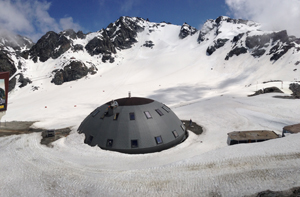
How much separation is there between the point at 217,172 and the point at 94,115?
52.8 ft

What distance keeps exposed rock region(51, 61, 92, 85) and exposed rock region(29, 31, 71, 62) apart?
70.2ft

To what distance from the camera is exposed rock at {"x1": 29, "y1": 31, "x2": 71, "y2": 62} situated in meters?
117

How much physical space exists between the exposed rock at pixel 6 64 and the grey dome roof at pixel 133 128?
315ft

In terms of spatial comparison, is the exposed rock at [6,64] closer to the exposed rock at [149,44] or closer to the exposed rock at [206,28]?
the exposed rock at [149,44]

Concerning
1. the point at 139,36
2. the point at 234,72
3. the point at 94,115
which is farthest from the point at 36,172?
the point at 139,36

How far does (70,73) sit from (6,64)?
101 ft

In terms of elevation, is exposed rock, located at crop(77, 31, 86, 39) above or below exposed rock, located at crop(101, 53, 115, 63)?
above

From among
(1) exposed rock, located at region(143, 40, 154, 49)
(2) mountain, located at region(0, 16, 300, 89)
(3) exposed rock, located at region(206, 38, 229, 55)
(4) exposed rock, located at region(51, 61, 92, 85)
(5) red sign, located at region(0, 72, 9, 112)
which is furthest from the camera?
(1) exposed rock, located at region(143, 40, 154, 49)

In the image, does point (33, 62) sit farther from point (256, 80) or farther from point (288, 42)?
point (288, 42)

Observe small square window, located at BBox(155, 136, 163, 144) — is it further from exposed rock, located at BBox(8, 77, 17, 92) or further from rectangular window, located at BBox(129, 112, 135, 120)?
exposed rock, located at BBox(8, 77, 17, 92)

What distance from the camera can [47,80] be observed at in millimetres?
98250

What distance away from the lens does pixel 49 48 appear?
12000 cm

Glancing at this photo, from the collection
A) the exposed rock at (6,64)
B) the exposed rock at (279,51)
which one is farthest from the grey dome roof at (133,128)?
the exposed rock at (279,51)

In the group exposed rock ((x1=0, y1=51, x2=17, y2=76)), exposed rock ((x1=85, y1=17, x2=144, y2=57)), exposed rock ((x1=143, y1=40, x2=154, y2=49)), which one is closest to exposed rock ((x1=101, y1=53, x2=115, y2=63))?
exposed rock ((x1=85, y1=17, x2=144, y2=57))
